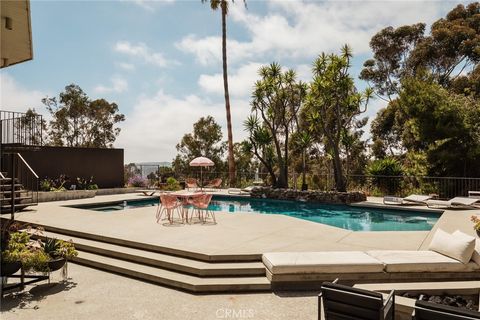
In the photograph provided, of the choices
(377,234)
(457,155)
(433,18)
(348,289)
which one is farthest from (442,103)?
(348,289)

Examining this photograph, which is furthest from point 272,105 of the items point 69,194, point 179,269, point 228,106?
point 179,269

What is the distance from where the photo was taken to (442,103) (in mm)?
A: 13984

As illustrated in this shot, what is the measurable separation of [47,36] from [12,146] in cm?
378

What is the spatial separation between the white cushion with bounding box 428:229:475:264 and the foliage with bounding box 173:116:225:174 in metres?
20.7

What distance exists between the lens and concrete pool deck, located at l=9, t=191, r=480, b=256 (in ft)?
20.6

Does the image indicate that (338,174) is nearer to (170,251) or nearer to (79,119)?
(170,251)

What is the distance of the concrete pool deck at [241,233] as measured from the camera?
6273 millimetres

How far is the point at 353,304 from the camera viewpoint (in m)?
3.13

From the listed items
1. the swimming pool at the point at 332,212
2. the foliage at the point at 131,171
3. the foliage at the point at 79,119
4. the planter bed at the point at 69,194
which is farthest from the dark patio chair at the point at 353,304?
the foliage at the point at 79,119

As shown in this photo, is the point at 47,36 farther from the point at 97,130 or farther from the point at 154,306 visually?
the point at 97,130

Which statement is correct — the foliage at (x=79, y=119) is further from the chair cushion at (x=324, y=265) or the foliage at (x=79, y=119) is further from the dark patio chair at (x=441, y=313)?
the dark patio chair at (x=441, y=313)

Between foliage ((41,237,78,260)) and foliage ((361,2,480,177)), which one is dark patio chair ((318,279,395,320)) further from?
foliage ((361,2,480,177))

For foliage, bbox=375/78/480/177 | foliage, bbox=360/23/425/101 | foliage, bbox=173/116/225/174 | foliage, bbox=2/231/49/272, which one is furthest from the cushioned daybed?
foliage, bbox=360/23/425/101

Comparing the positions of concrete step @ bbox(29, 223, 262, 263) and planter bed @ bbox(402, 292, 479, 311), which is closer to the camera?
planter bed @ bbox(402, 292, 479, 311)
